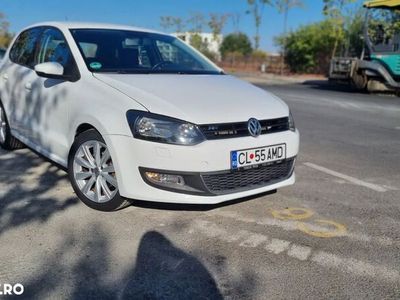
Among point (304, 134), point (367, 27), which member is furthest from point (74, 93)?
point (367, 27)

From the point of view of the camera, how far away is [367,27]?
16562 mm

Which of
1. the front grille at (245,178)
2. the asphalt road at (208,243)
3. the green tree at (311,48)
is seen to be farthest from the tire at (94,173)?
the green tree at (311,48)

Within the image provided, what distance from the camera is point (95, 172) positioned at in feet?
11.9

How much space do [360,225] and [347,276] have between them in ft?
3.05

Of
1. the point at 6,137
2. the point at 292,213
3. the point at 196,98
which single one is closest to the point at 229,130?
the point at 196,98

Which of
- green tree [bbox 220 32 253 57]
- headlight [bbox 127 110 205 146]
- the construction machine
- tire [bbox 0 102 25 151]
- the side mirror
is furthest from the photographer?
green tree [bbox 220 32 253 57]

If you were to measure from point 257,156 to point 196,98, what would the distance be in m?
0.67

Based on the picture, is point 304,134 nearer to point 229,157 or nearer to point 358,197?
point 358,197

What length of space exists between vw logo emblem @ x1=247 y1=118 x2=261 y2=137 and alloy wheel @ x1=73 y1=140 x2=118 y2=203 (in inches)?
44.3

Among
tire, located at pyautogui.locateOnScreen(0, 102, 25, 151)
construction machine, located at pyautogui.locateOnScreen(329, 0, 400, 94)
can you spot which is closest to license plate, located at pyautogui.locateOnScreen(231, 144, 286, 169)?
tire, located at pyautogui.locateOnScreen(0, 102, 25, 151)

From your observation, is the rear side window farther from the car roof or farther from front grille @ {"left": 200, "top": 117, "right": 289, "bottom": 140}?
Answer: front grille @ {"left": 200, "top": 117, "right": 289, "bottom": 140}

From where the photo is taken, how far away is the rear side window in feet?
15.9

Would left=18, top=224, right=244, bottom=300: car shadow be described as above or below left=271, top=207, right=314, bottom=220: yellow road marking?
above

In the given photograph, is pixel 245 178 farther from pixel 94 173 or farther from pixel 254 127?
pixel 94 173
